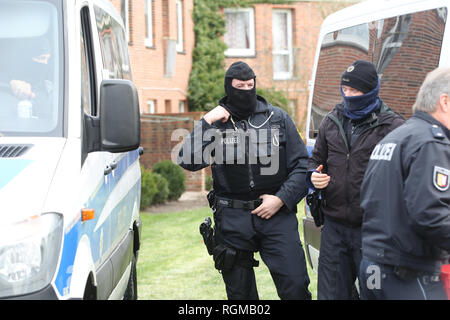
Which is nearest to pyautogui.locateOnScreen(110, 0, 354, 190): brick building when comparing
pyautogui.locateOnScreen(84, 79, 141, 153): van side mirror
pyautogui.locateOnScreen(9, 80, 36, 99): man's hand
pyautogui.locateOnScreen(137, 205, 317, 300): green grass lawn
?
pyautogui.locateOnScreen(137, 205, 317, 300): green grass lawn

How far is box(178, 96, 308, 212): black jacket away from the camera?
205 inches

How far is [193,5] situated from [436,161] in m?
20.1

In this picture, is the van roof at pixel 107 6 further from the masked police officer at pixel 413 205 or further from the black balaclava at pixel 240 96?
the masked police officer at pixel 413 205

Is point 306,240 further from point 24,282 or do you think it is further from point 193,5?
point 193,5

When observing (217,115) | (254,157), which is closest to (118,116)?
(217,115)

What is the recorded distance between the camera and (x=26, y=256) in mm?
3287

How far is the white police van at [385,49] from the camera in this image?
496 centimetres

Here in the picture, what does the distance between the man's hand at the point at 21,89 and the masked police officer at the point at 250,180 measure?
1488mm

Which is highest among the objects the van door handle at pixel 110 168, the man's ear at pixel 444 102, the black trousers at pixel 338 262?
the man's ear at pixel 444 102

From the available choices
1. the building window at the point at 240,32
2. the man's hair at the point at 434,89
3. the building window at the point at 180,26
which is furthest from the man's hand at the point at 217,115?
the building window at the point at 240,32

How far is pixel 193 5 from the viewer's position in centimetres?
2289

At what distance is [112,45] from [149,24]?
547 inches

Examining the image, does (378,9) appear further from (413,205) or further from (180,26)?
(180,26)
